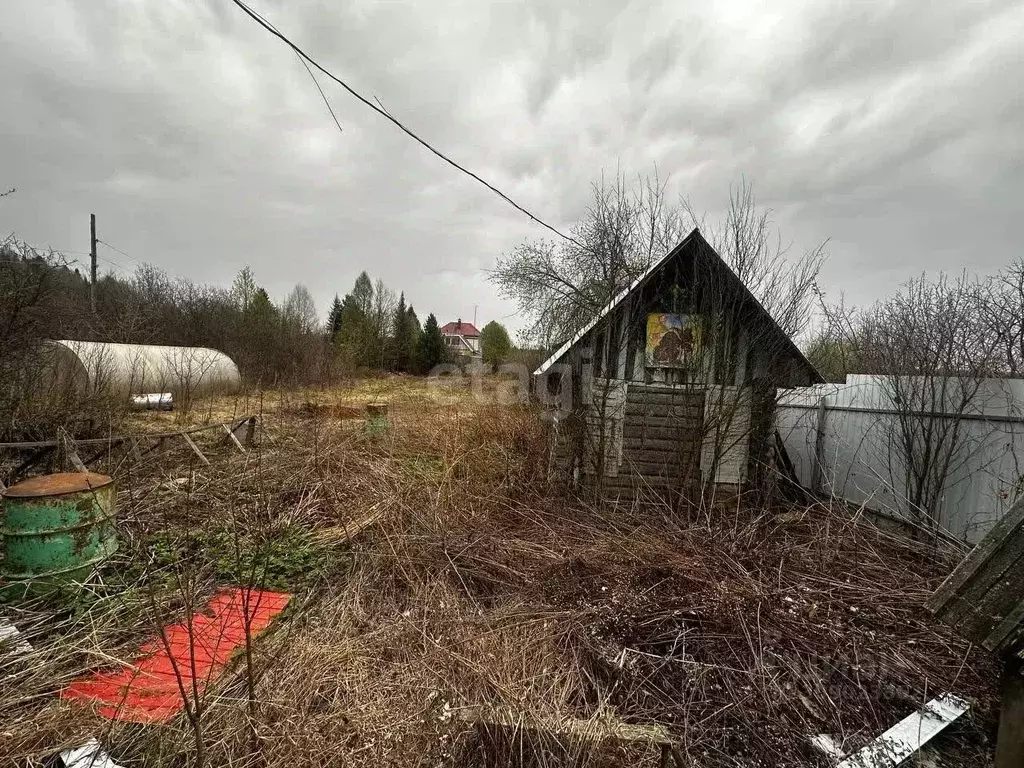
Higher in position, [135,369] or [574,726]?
[135,369]

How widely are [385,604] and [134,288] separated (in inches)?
1093

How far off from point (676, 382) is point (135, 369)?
38.4ft

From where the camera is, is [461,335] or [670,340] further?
[461,335]

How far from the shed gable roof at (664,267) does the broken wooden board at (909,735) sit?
172 inches

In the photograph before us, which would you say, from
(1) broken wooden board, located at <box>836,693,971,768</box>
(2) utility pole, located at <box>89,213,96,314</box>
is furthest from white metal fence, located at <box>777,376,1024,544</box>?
(2) utility pole, located at <box>89,213,96,314</box>

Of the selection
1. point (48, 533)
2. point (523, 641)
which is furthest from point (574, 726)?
point (48, 533)

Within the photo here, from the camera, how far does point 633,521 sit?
243 inches

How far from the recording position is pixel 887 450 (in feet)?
20.9

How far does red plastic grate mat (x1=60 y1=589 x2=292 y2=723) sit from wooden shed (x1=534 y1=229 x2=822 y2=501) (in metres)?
4.55

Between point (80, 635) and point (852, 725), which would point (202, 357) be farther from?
point (852, 725)

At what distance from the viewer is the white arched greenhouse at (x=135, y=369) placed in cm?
777

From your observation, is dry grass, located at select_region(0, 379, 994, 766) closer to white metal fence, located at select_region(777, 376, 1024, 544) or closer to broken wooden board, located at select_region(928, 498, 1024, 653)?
white metal fence, located at select_region(777, 376, 1024, 544)

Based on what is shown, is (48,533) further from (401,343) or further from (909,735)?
(401,343)

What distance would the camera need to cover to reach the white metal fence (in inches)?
197
